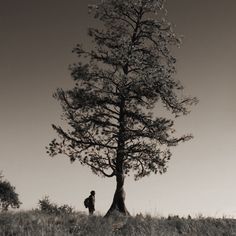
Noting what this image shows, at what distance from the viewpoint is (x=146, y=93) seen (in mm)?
33812

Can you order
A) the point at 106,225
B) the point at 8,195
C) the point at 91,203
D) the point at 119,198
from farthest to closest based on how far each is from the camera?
the point at 8,195 → the point at 119,198 → the point at 91,203 → the point at 106,225

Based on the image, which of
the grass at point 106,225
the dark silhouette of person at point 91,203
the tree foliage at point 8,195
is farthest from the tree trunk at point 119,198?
the tree foliage at point 8,195

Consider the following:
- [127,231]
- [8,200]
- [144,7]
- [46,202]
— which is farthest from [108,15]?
[8,200]

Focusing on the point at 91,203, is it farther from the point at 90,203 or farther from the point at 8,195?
the point at 8,195

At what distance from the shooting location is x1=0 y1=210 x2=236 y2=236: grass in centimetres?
2206

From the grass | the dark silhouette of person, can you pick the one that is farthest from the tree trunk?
the grass

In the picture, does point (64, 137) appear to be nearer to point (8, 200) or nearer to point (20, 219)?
point (20, 219)

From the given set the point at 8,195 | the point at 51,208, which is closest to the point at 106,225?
the point at 51,208

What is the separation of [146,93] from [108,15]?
208 inches

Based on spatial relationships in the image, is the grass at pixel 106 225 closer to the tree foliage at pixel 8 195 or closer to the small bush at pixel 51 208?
the small bush at pixel 51 208

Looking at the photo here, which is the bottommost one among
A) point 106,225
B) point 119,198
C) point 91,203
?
point 106,225

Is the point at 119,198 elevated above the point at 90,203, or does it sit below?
above

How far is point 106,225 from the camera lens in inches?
965

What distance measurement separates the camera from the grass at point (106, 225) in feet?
72.4
